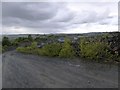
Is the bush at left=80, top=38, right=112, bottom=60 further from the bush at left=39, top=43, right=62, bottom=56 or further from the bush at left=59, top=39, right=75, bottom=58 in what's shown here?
the bush at left=39, top=43, right=62, bottom=56

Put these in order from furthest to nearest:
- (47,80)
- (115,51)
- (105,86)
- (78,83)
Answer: (115,51)
(47,80)
(78,83)
(105,86)

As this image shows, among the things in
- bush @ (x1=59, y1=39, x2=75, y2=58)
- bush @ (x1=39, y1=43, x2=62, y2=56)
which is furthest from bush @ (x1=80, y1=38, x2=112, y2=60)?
bush @ (x1=39, y1=43, x2=62, y2=56)

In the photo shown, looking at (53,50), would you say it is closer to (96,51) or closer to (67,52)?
(67,52)

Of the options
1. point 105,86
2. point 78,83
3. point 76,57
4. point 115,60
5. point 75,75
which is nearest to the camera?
point 105,86

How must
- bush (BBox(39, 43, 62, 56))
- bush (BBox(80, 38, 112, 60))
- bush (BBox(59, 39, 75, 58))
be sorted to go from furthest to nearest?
bush (BBox(39, 43, 62, 56)) < bush (BBox(59, 39, 75, 58)) < bush (BBox(80, 38, 112, 60))

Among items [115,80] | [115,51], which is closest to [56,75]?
[115,80]

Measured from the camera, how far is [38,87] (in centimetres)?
965

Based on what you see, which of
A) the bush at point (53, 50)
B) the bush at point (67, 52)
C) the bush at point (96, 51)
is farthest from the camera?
the bush at point (53, 50)

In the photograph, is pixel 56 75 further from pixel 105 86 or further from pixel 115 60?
pixel 115 60

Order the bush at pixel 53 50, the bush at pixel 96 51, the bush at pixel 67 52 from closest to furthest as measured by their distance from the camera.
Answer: the bush at pixel 96 51 < the bush at pixel 67 52 < the bush at pixel 53 50

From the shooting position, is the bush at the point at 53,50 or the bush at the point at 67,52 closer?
the bush at the point at 67,52

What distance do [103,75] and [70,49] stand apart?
849cm

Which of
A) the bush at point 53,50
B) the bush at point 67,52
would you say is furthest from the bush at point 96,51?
the bush at point 53,50

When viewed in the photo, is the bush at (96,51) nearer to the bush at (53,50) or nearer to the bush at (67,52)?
the bush at (67,52)
